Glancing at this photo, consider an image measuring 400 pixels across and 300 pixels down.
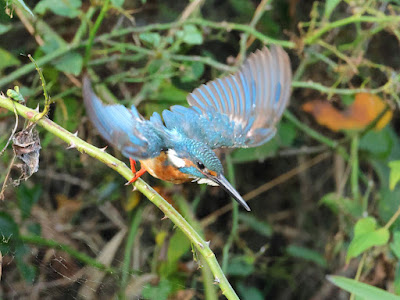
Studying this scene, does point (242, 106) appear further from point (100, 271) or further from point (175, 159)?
point (100, 271)

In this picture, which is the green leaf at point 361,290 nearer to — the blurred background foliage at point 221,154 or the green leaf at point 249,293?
the blurred background foliage at point 221,154

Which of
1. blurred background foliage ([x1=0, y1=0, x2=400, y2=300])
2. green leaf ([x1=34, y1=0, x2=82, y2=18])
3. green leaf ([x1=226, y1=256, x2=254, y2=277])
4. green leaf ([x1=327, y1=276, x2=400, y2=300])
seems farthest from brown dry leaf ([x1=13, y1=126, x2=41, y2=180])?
green leaf ([x1=226, y1=256, x2=254, y2=277])

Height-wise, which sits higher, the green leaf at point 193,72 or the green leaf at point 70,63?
the green leaf at point 70,63

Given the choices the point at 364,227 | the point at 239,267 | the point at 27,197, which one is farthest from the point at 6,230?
the point at 239,267

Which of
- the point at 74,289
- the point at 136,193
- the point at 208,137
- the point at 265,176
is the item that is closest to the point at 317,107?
the point at 265,176

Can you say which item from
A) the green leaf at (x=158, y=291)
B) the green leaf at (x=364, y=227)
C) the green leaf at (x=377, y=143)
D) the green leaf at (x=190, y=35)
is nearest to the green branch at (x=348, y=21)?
the green leaf at (x=190, y=35)

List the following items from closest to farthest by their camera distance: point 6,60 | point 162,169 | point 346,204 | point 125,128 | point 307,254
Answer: point 125,128 → point 162,169 → point 6,60 → point 346,204 → point 307,254
